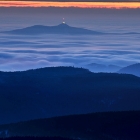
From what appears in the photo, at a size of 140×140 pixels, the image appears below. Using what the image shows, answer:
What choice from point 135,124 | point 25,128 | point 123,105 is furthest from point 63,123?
point 123,105

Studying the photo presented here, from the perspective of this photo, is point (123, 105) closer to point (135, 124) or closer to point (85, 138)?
point (135, 124)

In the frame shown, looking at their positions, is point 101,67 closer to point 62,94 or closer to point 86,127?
point 62,94

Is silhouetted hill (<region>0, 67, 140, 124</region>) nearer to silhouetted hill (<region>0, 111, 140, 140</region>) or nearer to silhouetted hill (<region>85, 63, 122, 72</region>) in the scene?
silhouetted hill (<region>0, 111, 140, 140</region>)

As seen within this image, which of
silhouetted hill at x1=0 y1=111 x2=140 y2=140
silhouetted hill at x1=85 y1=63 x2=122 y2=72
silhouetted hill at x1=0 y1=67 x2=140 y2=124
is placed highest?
silhouetted hill at x1=85 y1=63 x2=122 y2=72

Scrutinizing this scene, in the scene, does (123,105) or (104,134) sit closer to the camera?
(104,134)

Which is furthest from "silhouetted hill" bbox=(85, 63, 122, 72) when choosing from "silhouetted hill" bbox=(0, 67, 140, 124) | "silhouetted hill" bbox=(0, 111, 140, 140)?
"silhouetted hill" bbox=(0, 111, 140, 140)

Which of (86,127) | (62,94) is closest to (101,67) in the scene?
(62,94)
